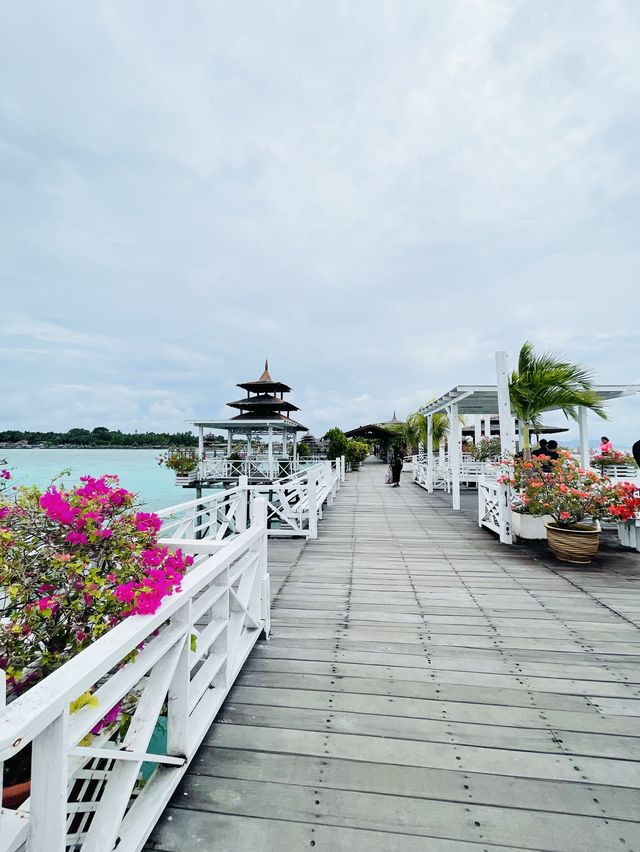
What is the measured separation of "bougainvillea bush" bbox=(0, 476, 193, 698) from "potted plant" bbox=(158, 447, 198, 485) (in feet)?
47.2

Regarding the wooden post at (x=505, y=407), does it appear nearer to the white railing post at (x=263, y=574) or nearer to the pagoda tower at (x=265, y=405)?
the white railing post at (x=263, y=574)

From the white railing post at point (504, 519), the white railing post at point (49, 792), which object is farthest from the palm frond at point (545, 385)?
the white railing post at point (49, 792)

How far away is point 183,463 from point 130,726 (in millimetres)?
15375

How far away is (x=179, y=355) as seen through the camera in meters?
37.3

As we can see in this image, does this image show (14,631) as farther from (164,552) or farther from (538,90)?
(538,90)

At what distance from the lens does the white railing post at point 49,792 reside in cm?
83

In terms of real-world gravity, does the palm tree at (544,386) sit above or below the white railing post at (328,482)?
above

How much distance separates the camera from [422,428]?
57.7 ft

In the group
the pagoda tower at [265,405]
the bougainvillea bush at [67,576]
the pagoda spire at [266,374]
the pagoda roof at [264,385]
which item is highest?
the pagoda spire at [266,374]

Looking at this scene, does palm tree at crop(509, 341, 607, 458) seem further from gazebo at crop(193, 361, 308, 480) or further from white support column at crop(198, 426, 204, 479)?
white support column at crop(198, 426, 204, 479)

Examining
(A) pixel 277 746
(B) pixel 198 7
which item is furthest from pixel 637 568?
(B) pixel 198 7

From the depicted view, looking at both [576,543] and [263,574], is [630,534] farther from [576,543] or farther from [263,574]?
[263,574]

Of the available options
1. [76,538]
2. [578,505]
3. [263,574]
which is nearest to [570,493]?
[578,505]

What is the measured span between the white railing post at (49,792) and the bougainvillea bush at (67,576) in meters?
0.48
